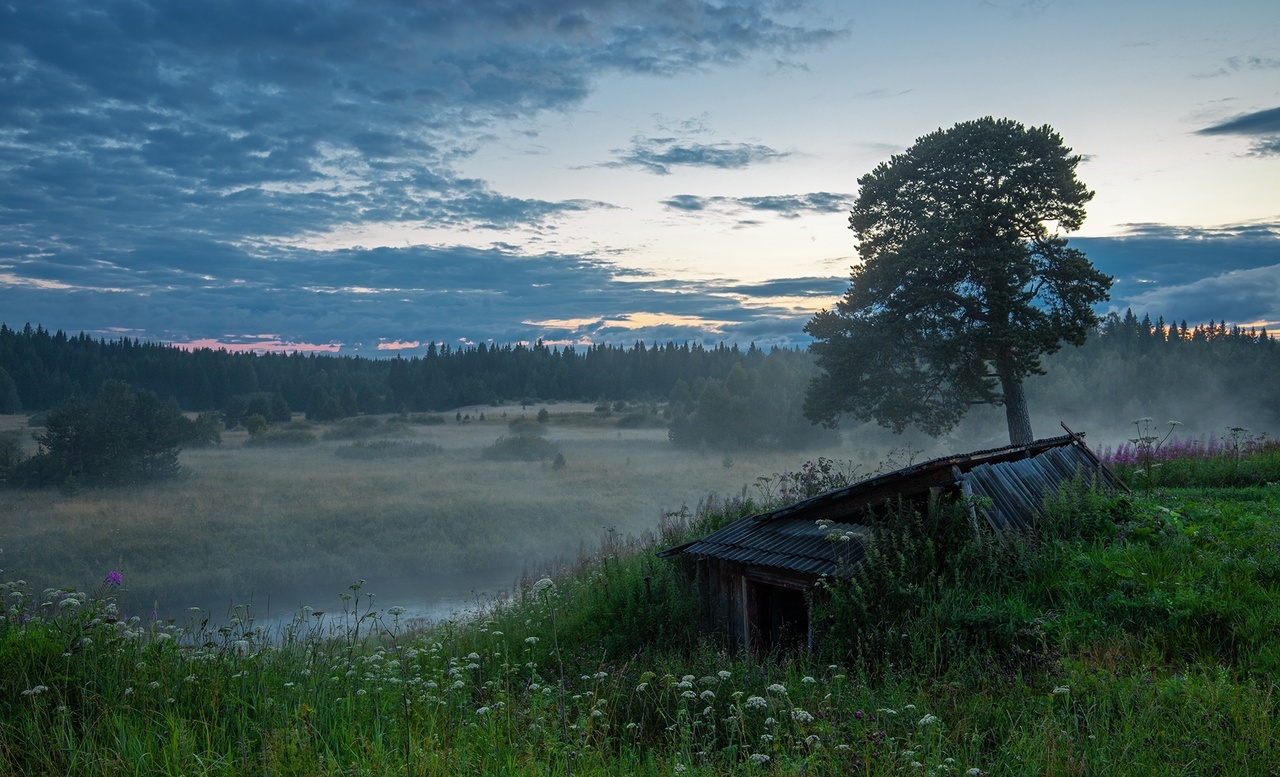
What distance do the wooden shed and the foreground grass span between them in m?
0.92

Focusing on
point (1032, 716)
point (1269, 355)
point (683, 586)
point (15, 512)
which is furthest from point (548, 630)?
point (1269, 355)

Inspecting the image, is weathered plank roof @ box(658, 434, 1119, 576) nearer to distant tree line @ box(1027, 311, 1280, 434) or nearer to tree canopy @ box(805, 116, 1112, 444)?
tree canopy @ box(805, 116, 1112, 444)

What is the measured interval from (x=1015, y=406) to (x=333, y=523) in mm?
27320

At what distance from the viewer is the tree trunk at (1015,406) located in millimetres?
20484

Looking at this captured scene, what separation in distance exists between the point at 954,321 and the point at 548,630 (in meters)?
15.1

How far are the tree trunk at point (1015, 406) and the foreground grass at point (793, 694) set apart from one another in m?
12.1

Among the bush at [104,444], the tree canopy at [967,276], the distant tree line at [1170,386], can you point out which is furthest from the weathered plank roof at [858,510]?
the distant tree line at [1170,386]

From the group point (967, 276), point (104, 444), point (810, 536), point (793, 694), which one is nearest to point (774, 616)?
point (810, 536)

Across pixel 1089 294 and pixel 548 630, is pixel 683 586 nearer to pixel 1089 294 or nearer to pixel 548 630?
pixel 548 630

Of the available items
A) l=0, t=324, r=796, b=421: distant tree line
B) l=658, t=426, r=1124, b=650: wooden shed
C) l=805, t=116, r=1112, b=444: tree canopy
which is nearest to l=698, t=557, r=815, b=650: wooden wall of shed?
l=658, t=426, r=1124, b=650: wooden shed

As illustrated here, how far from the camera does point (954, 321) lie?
2008cm

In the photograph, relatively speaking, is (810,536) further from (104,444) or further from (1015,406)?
(104,444)

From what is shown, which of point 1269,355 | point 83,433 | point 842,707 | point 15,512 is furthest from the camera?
point 1269,355

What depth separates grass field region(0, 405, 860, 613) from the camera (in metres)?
24.1
